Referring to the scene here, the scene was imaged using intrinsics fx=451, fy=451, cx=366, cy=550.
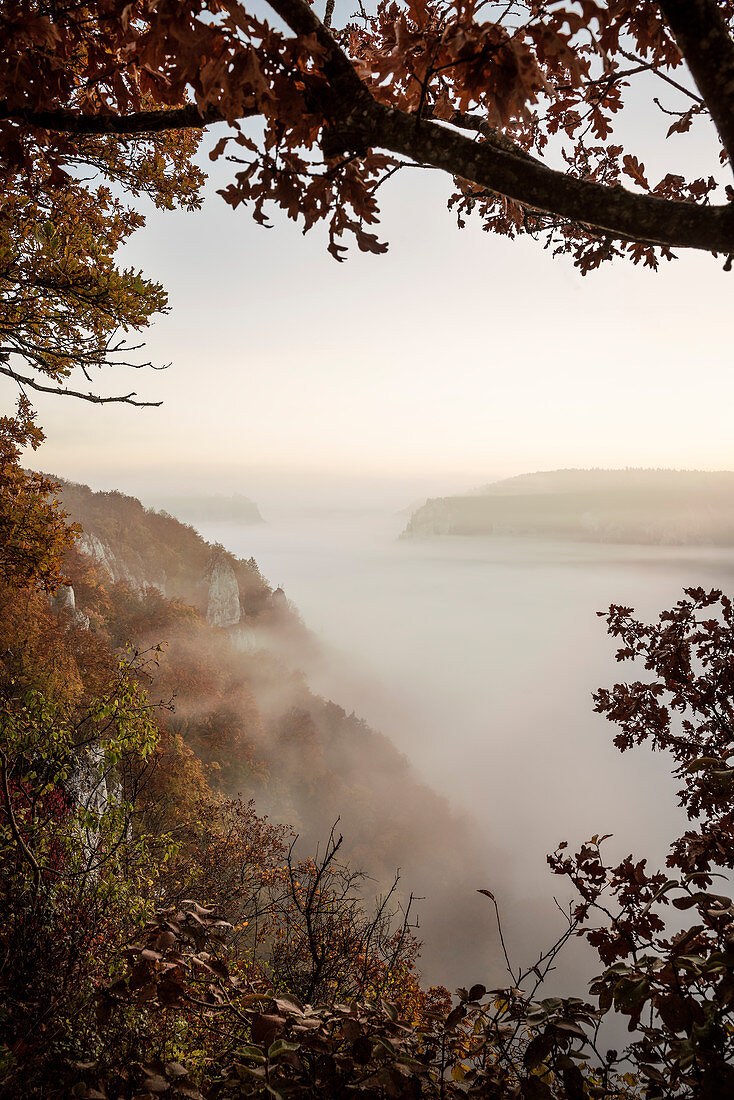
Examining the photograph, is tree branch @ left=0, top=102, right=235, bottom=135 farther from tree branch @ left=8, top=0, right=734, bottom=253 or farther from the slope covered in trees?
the slope covered in trees

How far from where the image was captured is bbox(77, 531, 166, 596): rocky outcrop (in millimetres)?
35000

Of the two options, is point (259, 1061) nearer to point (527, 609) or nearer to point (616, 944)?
point (616, 944)

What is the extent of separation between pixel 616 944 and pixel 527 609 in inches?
8285

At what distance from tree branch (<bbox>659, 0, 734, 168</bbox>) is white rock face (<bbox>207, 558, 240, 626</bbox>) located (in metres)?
48.3

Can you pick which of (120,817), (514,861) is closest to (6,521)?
(120,817)

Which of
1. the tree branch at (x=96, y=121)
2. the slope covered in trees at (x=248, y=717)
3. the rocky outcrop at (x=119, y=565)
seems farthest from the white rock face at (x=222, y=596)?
the tree branch at (x=96, y=121)

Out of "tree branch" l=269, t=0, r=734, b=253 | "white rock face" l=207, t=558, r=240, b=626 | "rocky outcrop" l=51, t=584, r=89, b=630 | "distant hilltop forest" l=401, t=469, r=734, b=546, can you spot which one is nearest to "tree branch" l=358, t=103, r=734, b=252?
→ "tree branch" l=269, t=0, r=734, b=253

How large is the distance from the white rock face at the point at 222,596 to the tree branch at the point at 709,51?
159 feet

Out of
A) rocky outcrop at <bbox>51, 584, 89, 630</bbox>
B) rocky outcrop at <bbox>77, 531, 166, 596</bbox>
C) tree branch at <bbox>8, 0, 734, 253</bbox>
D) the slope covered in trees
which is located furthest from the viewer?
rocky outcrop at <bbox>77, 531, 166, 596</bbox>

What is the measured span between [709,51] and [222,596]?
49673mm

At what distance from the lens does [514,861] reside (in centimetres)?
5528

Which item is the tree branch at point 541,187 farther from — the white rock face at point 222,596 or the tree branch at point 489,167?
the white rock face at point 222,596

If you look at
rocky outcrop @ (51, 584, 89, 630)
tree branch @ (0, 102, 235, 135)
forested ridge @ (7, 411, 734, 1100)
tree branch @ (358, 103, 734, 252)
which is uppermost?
tree branch @ (0, 102, 235, 135)

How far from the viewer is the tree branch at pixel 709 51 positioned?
1.15 meters
